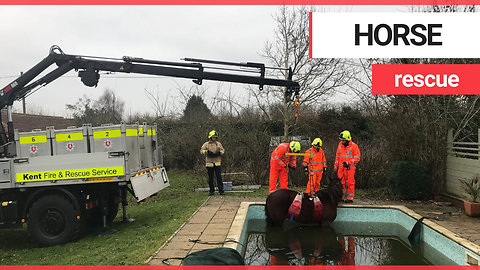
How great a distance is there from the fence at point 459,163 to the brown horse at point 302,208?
388 cm

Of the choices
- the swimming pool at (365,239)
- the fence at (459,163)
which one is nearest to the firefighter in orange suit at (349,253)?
the swimming pool at (365,239)

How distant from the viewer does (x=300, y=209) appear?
7340 mm

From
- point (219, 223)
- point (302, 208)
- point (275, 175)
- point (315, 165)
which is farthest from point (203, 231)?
point (315, 165)

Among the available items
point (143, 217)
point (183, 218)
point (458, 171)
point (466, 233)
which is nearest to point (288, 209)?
point (183, 218)

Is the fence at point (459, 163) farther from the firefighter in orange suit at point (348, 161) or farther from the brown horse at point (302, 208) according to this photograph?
the brown horse at point (302, 208)

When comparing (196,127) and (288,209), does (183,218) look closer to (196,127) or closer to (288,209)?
(288,209)

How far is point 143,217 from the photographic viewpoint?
9125mm

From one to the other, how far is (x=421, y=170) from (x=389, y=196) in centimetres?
117

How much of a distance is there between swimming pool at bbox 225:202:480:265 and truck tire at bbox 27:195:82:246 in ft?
11.0

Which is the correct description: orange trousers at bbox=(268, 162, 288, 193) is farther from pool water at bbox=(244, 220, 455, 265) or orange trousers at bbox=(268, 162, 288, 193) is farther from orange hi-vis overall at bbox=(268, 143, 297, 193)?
pool water at bbox=(244, 220, 455, 265)

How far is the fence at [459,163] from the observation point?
29.3ft

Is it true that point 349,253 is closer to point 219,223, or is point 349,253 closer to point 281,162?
point 219,223

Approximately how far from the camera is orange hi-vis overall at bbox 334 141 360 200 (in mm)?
9359

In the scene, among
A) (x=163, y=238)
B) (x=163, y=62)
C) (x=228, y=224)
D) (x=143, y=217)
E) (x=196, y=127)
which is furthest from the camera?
(x=196, y=127)
